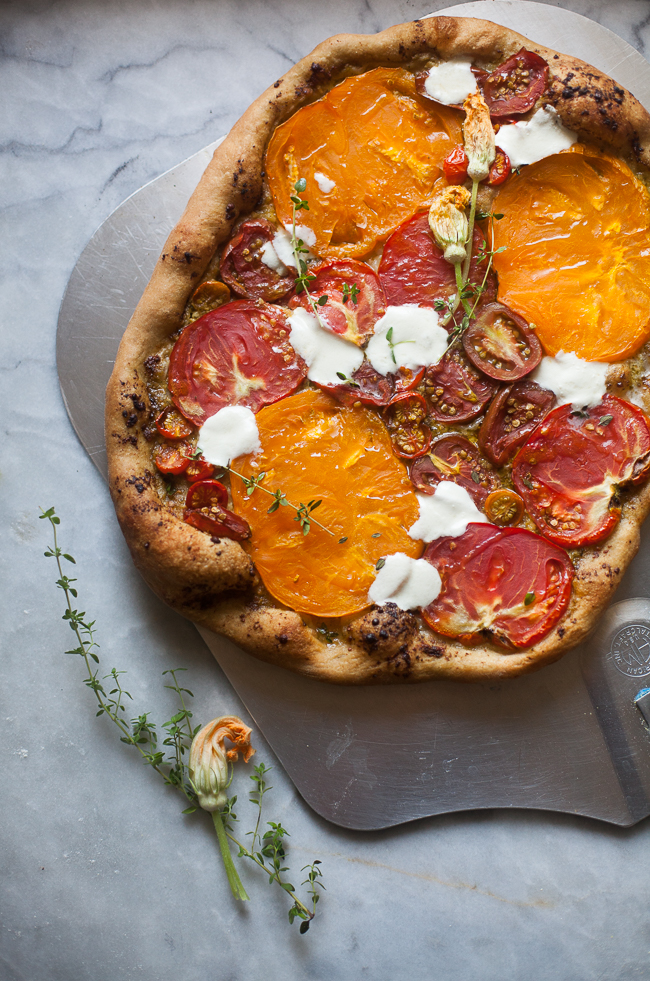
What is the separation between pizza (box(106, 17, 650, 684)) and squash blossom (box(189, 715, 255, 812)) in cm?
40

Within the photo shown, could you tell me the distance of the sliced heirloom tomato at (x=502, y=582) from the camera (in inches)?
95.8

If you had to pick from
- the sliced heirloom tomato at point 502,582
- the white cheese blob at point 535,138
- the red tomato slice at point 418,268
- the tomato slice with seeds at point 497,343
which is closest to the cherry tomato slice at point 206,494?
the sliced heirloom tomato at point 502,582

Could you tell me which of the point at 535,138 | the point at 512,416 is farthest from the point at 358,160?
the point at 512,416

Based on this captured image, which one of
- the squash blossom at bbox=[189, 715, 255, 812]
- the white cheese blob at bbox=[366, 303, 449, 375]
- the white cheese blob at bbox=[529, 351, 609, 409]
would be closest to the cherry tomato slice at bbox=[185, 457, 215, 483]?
the white cheese blob at bbox=[366, 303, 449, 375]

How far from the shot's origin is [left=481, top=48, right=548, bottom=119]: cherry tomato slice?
2494mm

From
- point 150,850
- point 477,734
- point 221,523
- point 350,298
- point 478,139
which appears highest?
point 478,139

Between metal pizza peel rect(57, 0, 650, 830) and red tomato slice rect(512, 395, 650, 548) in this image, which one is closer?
red tomato slice rect(512, 395, 650, 548)

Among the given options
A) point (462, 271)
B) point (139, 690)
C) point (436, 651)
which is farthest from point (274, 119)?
point (139, 690)

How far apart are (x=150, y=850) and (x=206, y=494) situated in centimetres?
148

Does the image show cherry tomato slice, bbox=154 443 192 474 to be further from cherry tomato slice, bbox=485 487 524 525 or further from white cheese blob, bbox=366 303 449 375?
cherry tomato slice, bbox=485 487 524 525

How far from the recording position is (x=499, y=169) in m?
2.46

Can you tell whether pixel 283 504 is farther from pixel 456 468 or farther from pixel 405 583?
pixel 456 468

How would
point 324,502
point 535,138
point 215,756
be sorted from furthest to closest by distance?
point 215,756 → point 535,138 → point 324,502

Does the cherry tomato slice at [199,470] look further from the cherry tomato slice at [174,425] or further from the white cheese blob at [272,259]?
the white cheese blob at [272,259]
